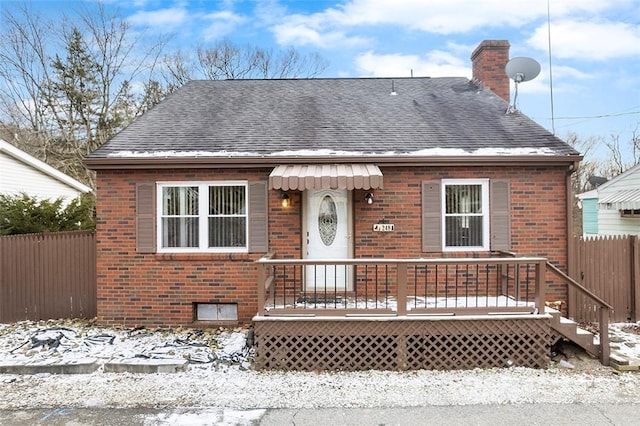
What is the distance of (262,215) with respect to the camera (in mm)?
7312

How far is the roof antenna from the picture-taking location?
8.56 m

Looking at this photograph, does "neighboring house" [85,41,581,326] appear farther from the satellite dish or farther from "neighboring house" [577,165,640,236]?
"neighboring house" [577,165,640,236]

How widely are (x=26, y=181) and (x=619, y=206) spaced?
1757 centimetres

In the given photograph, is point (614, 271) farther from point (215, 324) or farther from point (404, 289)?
point (215, 324)

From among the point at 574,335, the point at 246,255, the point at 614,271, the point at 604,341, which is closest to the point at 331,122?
the point at 246,255

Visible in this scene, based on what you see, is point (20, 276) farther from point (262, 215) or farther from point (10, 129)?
point (10, 129)

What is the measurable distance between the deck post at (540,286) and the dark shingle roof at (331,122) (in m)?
2.28

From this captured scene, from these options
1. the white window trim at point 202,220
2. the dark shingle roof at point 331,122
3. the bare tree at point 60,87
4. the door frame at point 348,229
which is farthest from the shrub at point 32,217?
the bare tree at point 60,87

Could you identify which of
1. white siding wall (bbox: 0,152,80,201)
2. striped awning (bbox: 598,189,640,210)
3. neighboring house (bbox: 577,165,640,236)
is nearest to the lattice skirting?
striped awning (bbox: 598,189,640,210)

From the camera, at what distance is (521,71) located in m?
8.62

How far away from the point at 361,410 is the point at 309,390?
779 mm

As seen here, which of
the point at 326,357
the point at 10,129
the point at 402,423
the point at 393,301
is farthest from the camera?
the point at 10,129

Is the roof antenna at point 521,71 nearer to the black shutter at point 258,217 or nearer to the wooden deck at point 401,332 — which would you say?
the wooden deck at point 401,332

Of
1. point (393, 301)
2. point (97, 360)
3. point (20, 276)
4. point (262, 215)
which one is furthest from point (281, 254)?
point (20, 276)
